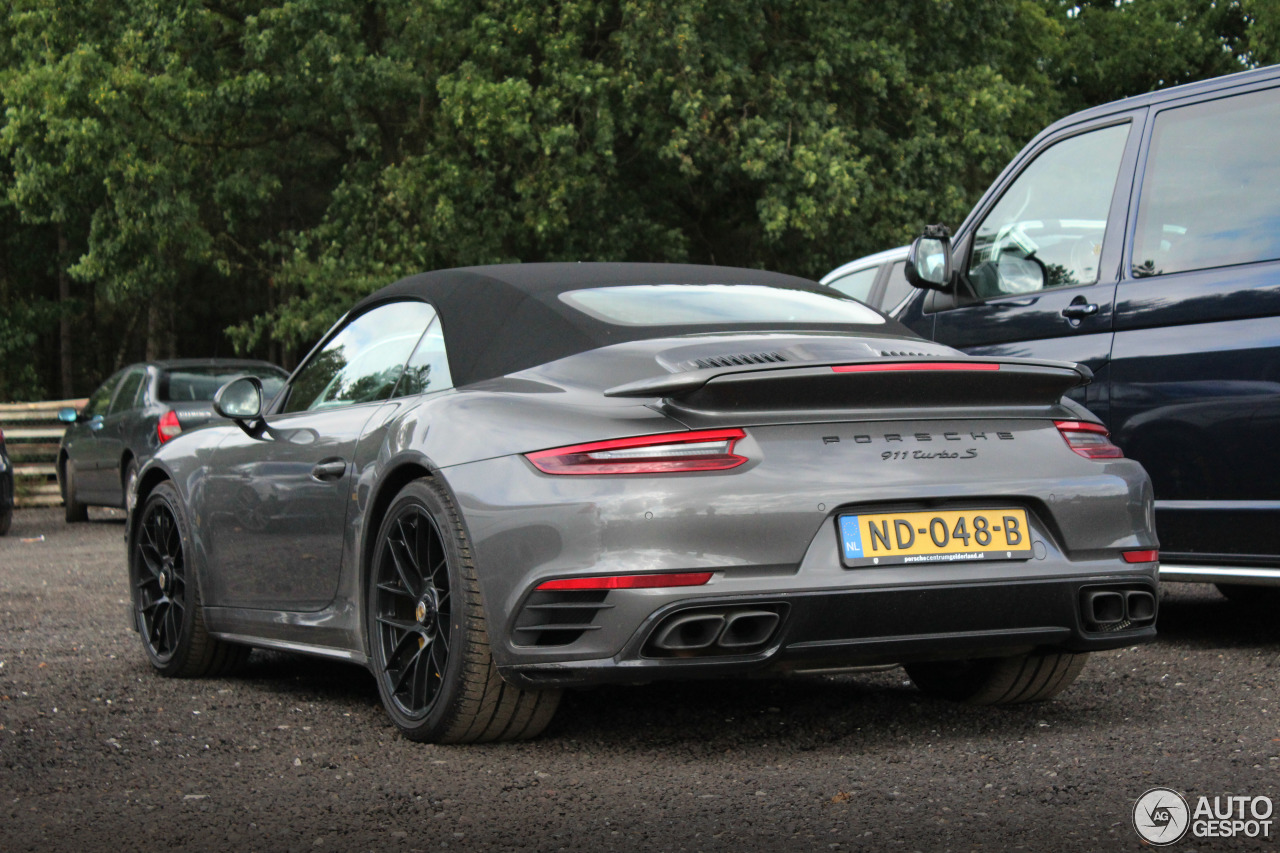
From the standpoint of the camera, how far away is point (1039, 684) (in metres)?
4.84

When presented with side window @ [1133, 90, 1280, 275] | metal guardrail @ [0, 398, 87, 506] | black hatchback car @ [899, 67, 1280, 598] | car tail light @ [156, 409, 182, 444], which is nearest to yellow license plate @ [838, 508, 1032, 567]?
black hatchback car @ [899, 67, 1280, 598]

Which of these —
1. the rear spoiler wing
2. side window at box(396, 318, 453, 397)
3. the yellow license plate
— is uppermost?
the rear spoiler wing

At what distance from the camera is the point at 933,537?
4.03 m

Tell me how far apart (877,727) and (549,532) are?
4.21 feet

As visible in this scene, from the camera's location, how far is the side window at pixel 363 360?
511 centimetres

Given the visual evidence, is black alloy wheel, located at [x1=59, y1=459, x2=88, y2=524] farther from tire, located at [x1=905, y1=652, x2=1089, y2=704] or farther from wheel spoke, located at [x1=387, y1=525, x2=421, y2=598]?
tire, located at [x1=905, y1=652, x2=1089, y2=704]

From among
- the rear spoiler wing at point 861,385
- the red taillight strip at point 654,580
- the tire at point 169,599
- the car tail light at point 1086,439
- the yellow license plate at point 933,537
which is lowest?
the tire at point 169,599

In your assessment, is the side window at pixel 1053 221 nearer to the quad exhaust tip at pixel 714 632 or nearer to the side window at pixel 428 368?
the side window at pixel 428 368

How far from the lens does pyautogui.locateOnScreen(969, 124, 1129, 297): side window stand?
20.8 ft

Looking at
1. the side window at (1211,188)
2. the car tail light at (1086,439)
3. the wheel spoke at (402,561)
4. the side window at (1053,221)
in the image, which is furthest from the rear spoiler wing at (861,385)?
the side window at (1053,221)

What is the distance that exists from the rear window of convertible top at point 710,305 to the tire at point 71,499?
→ 13662mm

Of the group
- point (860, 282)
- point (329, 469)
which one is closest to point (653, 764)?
point (329, 469)

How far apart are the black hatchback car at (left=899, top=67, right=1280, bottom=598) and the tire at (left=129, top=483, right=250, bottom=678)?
316 cm

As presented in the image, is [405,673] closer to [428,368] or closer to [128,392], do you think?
[428,368]
